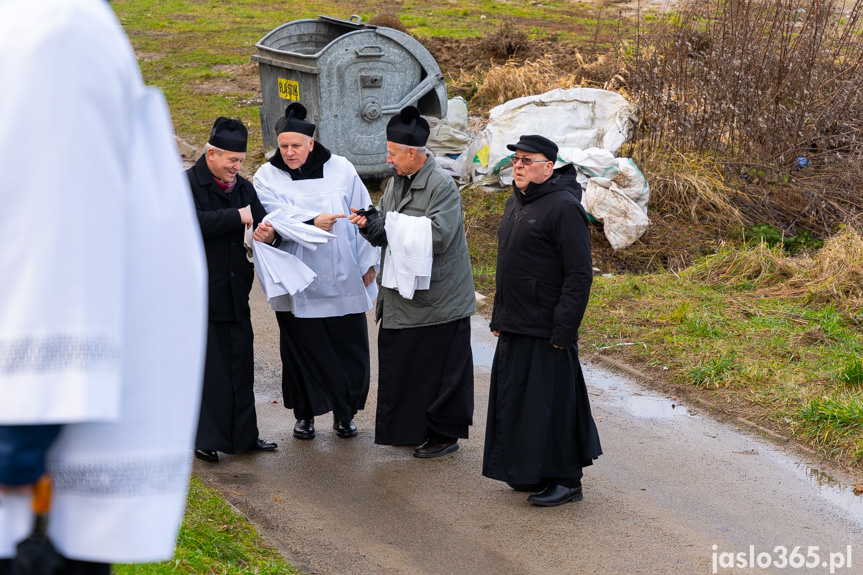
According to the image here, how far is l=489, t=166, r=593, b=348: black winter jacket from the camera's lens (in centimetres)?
448

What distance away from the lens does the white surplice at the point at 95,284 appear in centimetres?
160

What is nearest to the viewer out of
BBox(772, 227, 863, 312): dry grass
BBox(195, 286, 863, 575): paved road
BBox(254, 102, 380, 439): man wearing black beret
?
BBox(195, 286, 863, 575): paved road

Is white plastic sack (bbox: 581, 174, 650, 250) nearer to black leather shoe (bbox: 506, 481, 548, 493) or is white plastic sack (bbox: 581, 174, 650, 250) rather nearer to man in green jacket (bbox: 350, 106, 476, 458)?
man in green jacket (bbox: 350, 106, 476, 458)

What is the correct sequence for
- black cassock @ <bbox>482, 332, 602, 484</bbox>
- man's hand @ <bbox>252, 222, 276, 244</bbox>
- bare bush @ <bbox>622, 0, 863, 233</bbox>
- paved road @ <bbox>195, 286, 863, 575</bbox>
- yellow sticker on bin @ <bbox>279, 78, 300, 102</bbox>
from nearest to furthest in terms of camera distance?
1. paved road @ <bbox>195, 286, 863, 575</bbox>
2. black cassock @ <bbox>482, 332, 602, 484</bbox>
3. man's hand @ <bbox>252, 222, 276, 244</bbox>
4. bare bush @ <bbox>622, 0, 863, 233</bbox>
5. yellow sticker on bin @ <bbox>279, 78, 300, 102</bbox>

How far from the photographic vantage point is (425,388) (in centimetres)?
530

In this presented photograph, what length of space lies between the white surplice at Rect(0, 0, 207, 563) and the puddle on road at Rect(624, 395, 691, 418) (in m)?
4.59

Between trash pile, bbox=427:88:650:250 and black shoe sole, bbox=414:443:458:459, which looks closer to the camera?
black shoe sole, bbox=414:443:458:459

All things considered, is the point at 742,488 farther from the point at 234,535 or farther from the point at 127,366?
the point at 127,366

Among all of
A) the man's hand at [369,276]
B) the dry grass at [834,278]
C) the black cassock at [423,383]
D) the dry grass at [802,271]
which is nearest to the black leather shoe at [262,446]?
the black cassock at [423,383]


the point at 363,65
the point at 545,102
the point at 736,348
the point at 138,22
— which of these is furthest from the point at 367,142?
the point at 138,22

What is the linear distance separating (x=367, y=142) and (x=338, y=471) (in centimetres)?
603

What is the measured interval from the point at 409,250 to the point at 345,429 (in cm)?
131

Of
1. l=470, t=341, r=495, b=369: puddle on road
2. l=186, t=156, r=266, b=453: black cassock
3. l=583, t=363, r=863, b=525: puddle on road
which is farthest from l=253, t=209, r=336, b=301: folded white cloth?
l=583, t=363, r=863, b=525: puddle on road

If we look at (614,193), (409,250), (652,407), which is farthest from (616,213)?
(409,250)
